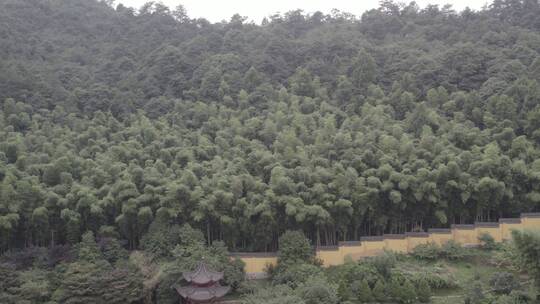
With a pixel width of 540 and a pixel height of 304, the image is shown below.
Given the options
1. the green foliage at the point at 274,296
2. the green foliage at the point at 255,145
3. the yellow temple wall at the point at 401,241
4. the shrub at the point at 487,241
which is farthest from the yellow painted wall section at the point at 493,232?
the green foliage at the point at 274,296

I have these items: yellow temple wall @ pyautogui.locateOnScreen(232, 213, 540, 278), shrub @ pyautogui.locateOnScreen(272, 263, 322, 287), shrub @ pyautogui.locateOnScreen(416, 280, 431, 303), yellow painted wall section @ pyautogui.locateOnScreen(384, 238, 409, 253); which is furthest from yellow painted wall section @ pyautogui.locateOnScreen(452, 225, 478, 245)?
shrub @ pyautogui.locateOnScreen(272, 263, 322, 287)

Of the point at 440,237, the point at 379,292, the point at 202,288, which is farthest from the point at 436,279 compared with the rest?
the point at 202,288

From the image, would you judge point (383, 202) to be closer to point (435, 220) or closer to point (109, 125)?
point (435, 220)

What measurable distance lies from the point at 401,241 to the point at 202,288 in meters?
6.42

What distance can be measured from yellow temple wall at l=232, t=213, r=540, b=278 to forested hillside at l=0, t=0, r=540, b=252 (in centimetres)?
60

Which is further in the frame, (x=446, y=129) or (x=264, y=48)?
(x=264, y=48)

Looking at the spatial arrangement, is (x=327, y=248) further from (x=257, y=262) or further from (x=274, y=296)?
(x=274, y=296)

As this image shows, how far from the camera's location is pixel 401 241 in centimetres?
1950

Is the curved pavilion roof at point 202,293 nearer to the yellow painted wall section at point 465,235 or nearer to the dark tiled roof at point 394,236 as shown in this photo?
the dark tiled roof at point 394,236

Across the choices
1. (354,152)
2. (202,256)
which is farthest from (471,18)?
(202,256)

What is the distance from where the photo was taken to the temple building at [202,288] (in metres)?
16.2

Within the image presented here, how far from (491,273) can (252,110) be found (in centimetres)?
1280

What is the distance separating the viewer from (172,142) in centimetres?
2370

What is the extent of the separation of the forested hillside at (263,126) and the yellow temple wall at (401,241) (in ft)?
1.96
